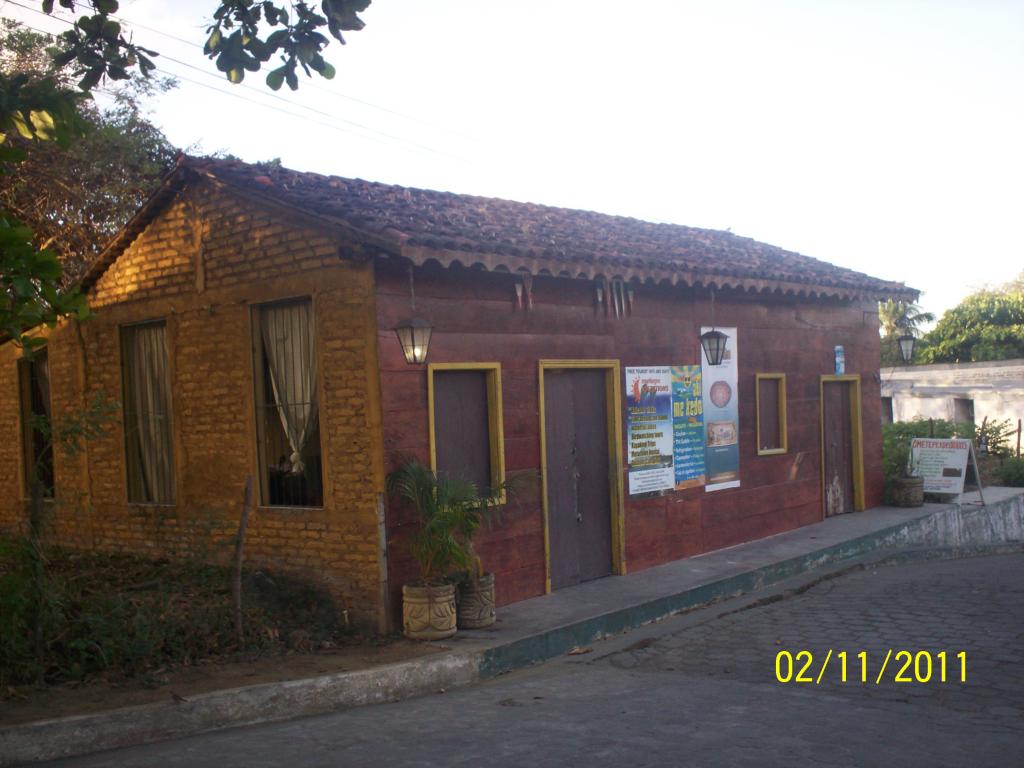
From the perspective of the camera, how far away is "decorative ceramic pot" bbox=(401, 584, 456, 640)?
308 inches

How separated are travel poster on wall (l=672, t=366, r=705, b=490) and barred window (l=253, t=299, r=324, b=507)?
4.37m

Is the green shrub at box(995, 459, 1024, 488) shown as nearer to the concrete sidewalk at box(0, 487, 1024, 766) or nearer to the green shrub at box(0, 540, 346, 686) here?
→ the concrete sidewalk at box(0, 487, 1024, 766)

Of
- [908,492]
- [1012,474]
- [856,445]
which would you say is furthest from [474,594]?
[1012,474]

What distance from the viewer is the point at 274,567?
350 inches

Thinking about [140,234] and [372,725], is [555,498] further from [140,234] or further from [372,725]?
[140,234]

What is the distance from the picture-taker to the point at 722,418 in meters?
12.0

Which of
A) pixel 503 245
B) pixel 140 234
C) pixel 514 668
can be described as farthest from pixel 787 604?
pixel 140 234

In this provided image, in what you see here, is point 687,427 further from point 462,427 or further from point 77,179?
point 77,179

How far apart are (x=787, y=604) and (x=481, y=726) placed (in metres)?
4.60

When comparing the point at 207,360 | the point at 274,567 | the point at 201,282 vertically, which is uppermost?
the point at 201,282

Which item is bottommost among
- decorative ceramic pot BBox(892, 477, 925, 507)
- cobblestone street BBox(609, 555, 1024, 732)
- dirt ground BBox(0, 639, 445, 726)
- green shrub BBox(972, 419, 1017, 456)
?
cobblestone street BBox(609, 555, 1024, 732)

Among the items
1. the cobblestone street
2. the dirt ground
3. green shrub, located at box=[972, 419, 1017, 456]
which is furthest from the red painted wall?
green shrub, located at box=[972, 419, 1017, 456]

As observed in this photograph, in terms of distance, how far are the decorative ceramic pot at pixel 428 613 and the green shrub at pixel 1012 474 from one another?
47.8ft

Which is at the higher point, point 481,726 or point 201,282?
point 201,282
